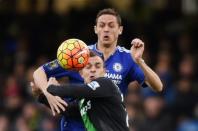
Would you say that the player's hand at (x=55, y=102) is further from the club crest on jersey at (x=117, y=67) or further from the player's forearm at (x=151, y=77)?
the player's forearm at (x=151, y=77)

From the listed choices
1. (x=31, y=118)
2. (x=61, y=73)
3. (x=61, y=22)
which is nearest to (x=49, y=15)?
(x=61, y=22)

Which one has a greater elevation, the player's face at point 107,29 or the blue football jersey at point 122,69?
the player's face at point 107,29

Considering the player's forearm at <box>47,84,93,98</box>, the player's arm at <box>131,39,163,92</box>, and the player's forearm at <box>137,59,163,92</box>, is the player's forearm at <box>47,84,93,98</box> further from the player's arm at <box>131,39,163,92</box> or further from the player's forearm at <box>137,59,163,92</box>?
the player's forearm at <box>137,59,163,92</box>

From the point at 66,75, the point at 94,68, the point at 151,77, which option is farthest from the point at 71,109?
the point at 151,77

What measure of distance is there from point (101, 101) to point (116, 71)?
3.01ft

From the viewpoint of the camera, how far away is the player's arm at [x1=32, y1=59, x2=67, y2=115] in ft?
32.1

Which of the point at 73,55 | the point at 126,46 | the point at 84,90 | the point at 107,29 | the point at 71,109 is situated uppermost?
the point at 107,29

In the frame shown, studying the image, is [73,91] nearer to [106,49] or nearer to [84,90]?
[84,90]

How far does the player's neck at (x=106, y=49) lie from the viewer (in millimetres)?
10516

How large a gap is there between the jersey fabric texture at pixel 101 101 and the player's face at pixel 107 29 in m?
0.96

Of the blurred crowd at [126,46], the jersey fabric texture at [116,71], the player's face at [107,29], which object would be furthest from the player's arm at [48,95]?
the blurred crowd at [126,46]

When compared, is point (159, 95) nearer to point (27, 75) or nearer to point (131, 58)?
point (27, 75)

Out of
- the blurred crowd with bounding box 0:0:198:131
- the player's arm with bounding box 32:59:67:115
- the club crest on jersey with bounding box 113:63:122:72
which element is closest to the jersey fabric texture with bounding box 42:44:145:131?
the club crest on jersey with bounding box 113:63:122:72

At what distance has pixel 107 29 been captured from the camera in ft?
34.2
